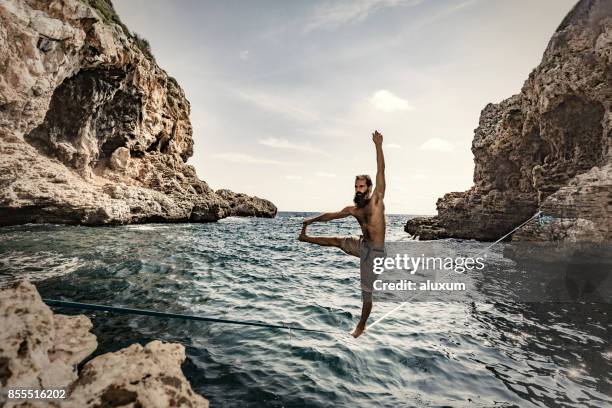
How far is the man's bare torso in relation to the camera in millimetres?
4324

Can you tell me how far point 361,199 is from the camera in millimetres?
4383

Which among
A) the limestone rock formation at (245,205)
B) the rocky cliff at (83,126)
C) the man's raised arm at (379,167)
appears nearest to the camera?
the man's raised arm at (379,167)

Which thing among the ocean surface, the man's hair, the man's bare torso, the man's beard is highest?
the man's hair

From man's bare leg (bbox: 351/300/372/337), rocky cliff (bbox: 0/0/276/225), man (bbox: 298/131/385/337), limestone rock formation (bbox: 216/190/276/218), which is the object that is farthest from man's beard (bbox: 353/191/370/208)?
limestone rock formation (bbox: 216/190/276/218)

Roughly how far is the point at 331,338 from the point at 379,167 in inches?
166

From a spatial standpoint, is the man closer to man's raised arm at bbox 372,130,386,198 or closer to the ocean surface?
man's raised arm at bbox 372,130,386,198

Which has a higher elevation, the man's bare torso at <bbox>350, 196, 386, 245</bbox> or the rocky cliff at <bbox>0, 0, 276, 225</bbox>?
the rocky cliff at <bbox>0, 0, 276, 225</bbox>

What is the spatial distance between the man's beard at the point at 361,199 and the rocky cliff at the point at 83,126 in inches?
926

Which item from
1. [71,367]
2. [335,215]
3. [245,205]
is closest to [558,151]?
[335,215]

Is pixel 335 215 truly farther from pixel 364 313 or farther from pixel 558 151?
pixel 558 151

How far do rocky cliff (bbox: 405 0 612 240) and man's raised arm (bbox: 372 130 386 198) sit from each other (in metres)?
17.2

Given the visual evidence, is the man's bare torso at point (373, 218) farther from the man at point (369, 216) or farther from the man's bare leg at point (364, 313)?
the man's bare leg at point (364, 313)

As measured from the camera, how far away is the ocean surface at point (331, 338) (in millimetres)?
4746

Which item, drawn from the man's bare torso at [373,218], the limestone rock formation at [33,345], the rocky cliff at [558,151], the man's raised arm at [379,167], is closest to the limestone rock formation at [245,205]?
the rocky cliff at [558,151]
